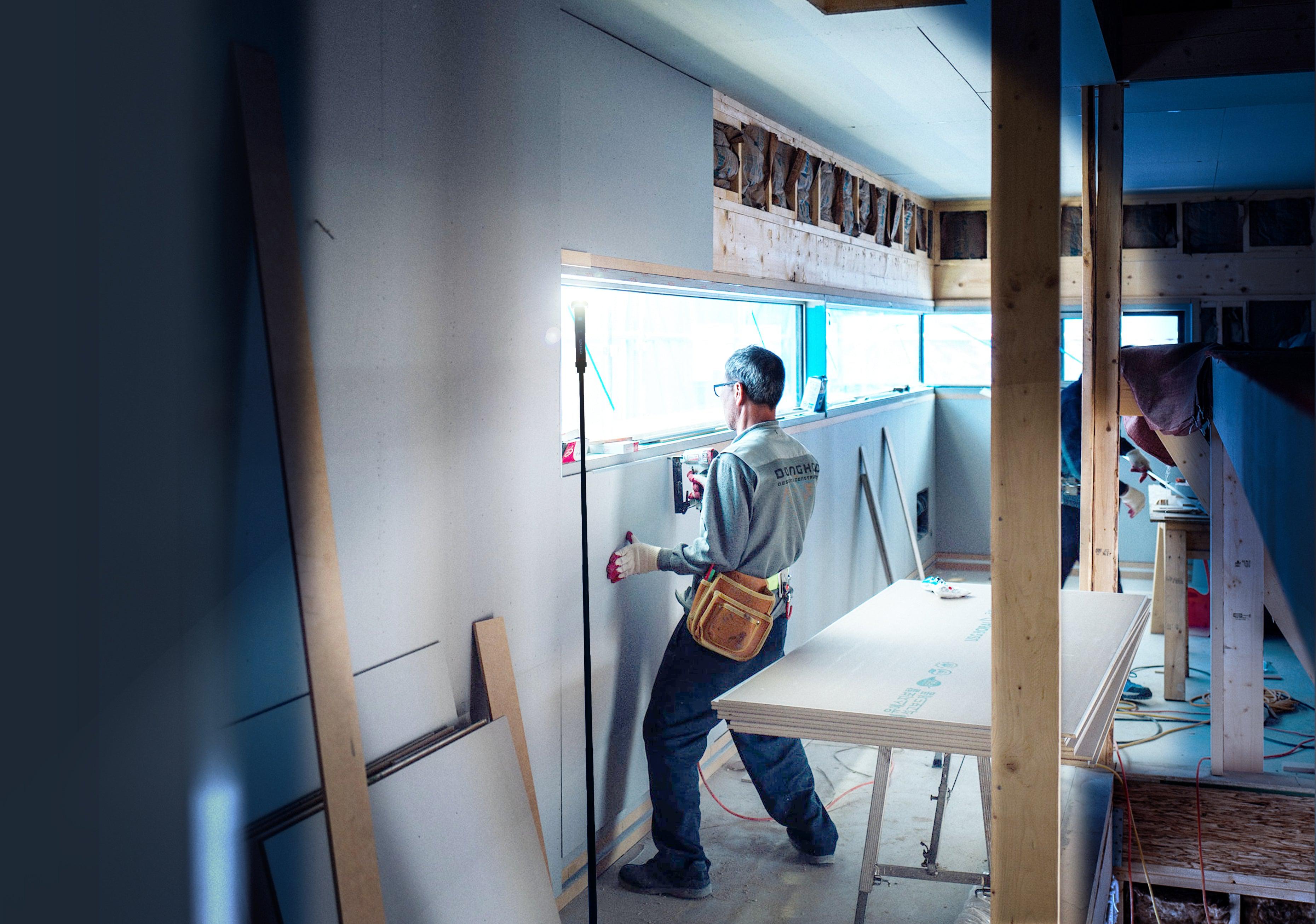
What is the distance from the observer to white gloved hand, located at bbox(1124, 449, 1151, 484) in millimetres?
6344

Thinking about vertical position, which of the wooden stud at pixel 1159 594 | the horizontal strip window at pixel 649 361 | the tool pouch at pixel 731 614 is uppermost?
the horizontal strip window at pixel 649 361

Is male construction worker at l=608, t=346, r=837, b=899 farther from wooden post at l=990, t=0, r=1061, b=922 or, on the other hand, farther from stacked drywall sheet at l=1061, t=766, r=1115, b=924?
wooden post at l=990, t=0, r=1061, b=922

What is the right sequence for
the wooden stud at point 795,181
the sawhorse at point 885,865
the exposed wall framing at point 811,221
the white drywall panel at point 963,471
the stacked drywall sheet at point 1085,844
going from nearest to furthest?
the stacked drywall sheet at point 1085,844, the sawhorse at point 885,865, the exposed wall framing at point 811,221, the wooden stud at point 795,181, the white drywall panel at point 963,471

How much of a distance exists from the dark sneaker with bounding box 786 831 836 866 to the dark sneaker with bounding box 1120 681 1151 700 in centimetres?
240

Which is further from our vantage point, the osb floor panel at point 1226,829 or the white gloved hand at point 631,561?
the white gloved hand at point 631,561

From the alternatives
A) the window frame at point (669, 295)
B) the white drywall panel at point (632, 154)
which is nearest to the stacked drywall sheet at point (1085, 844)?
the window frame at point (669, 295)

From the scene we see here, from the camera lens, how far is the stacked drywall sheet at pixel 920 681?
112 inches

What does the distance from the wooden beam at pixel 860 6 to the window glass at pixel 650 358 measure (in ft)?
3.82

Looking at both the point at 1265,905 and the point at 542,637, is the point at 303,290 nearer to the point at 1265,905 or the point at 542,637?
the point at 542,637

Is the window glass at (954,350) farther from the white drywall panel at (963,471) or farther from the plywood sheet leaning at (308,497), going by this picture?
→ the plywood sheet leaning at (308,497)

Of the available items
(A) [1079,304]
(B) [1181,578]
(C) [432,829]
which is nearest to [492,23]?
(C) [432,829]

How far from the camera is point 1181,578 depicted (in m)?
5.32

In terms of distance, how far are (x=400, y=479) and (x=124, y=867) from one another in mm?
992

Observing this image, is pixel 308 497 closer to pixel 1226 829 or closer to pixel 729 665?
pixel 729 665
